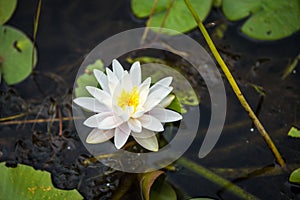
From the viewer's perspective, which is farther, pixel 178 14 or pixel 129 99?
pixel 178 14

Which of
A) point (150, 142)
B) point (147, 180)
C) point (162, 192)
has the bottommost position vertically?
point (162, 192)

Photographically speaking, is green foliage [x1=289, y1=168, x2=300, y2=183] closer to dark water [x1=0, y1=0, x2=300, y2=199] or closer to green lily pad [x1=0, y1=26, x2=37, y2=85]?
dark water [x1=0, y1=0, x2=300, y2=199]

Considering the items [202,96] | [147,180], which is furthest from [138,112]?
[202,96]

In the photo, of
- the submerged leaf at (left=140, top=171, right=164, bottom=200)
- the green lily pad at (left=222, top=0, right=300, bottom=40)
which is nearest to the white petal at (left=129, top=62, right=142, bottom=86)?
the submerged leaf at (left=140, top=171, right=164, bottom=200)

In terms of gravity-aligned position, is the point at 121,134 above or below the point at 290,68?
above

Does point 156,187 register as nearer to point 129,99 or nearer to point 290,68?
point 129,99

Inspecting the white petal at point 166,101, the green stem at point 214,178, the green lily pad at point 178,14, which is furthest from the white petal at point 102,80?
the green lily pad at point 178,14
